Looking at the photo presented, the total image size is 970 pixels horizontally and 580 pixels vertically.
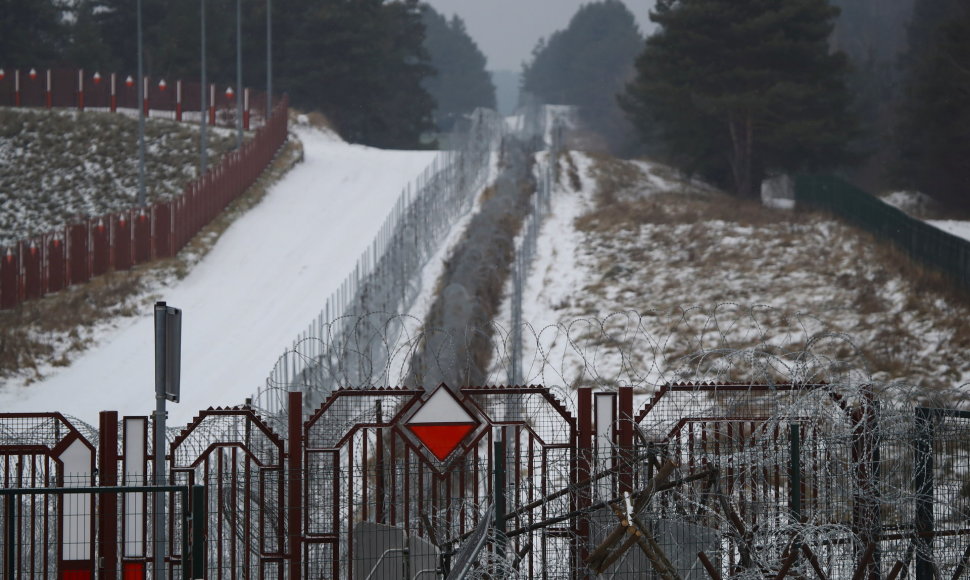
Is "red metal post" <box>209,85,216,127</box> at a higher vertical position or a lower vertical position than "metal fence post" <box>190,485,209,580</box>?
higher

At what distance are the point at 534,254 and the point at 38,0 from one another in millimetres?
41421

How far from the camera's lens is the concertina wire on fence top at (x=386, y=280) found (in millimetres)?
16359

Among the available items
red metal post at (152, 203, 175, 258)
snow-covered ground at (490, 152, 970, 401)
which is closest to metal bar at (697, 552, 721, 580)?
snow-covered ground at (490, 152, 970, 401)

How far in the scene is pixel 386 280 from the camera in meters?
23.0

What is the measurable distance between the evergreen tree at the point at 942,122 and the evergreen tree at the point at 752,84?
8.43ft

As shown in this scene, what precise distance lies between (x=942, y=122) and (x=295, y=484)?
116 feet

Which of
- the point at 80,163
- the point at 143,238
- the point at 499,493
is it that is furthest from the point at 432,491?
the point at 80,163

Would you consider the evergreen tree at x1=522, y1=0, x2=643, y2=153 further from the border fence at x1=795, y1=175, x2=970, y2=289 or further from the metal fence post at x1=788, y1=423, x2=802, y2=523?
the metal fence post at x1=788, y1=423, x2=802, y2=523

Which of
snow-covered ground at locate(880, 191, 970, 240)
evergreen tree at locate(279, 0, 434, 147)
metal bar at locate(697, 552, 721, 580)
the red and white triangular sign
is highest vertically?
evergreen tree at locate(279, 0, 434, 147)

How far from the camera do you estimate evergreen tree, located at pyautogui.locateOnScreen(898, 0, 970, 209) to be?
37.4m

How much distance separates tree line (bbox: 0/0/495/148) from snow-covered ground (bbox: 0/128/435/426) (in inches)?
689

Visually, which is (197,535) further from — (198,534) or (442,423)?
(442,423)

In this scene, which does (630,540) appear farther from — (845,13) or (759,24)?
(845,13)

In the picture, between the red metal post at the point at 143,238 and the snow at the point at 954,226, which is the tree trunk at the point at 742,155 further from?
the red metal post at the point at 143,238
